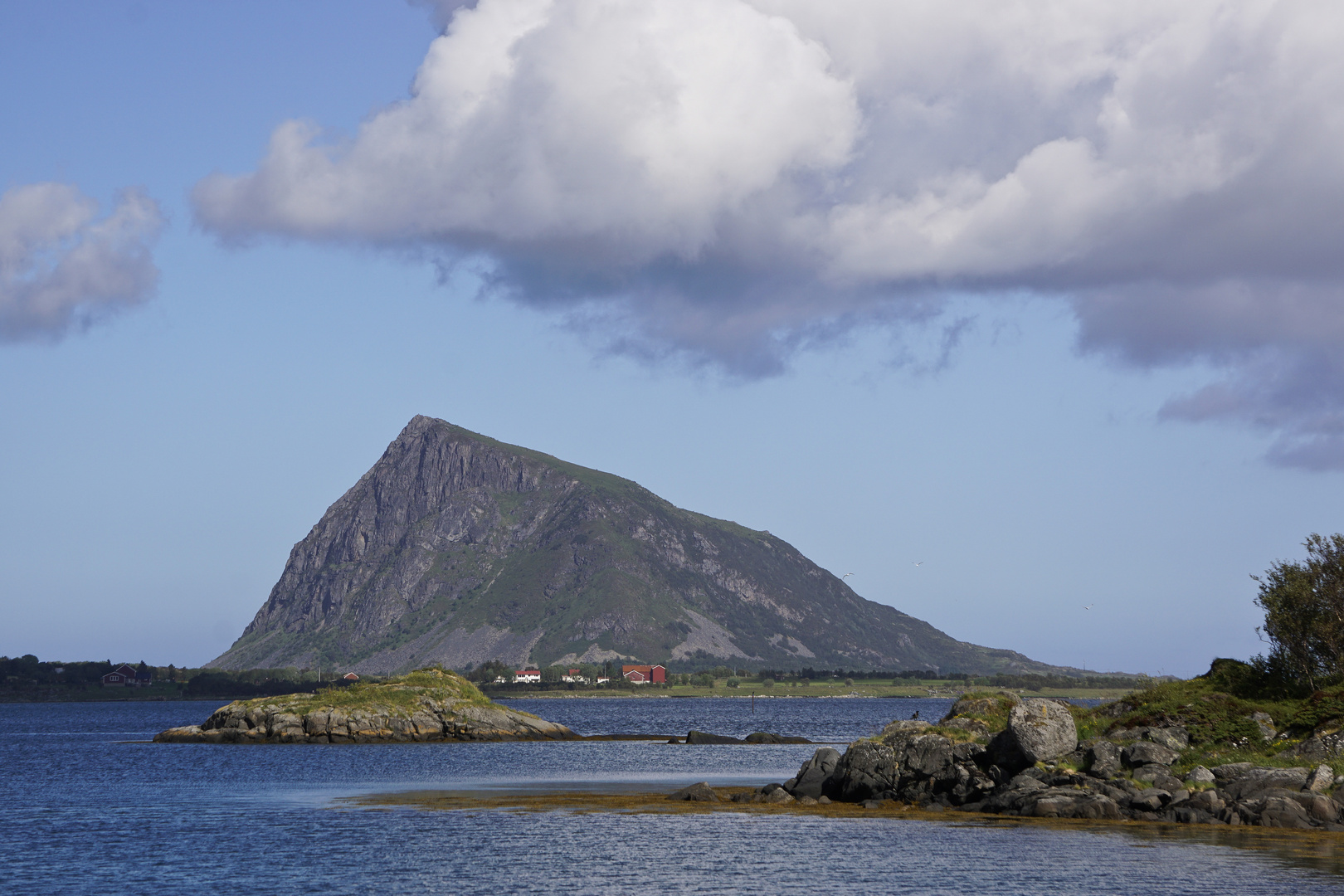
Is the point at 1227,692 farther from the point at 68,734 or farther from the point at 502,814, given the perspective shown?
the point at 68,734

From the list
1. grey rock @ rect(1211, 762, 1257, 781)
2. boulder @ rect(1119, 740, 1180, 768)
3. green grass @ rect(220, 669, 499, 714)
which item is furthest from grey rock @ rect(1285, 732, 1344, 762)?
green grass @ rect(220, 669, 499, 714)

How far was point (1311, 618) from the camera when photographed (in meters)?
72.5

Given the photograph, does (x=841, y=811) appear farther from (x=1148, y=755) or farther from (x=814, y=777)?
(x=1148, y=755)

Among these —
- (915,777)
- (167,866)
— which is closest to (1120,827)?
(915,777)

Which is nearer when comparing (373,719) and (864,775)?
(864,775)

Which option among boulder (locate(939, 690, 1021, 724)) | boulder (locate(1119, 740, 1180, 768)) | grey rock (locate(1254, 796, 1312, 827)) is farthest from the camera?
boulder (locate(939, 690, 1021, 724))

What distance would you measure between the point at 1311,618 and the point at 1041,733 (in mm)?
18078

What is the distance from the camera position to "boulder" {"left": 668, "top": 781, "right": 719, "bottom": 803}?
7581 centimetres

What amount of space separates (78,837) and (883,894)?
145ft

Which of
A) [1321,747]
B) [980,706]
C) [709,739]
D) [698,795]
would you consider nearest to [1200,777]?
[1321,747]

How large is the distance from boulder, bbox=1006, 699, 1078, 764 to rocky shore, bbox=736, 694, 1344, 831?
7 centimetres

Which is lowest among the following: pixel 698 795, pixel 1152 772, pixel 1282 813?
pixel 698 795

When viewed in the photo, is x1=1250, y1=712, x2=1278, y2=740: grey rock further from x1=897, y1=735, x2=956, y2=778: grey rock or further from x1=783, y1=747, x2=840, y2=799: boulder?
x1=783, y1=747, x2=840, y2=799: boulder

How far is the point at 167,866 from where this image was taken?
181ft
